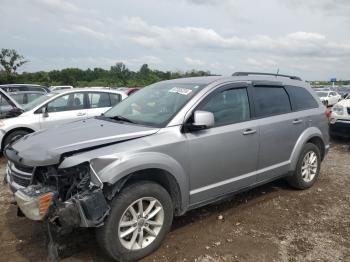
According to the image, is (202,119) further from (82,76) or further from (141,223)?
(82,76)

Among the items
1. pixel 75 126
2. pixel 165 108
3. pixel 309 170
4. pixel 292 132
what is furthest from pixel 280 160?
pixel 75 126

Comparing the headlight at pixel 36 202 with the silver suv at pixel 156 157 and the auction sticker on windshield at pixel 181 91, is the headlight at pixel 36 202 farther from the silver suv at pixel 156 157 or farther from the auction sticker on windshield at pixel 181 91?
the auction sticker on windshield at pixel 181 91

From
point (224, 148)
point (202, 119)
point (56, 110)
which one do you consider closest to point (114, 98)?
point (56, 110)

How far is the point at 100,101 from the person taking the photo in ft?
31.3

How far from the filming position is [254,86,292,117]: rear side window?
487 cm

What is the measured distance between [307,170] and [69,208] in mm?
4046

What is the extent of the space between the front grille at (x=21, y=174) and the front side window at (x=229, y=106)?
1.92 metres

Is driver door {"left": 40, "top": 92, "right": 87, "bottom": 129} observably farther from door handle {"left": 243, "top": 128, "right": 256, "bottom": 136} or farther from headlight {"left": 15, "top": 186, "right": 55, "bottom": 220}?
headlight {"left": 15, "top": 186, "right": 55, "bottom": 220}

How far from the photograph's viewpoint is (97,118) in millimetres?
4676

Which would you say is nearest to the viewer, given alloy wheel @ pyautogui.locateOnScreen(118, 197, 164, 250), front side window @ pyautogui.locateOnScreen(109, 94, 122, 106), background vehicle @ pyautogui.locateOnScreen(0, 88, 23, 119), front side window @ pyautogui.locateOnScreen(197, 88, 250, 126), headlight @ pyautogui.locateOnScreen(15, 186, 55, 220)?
headlight @ pyautogui.locateOnScreen(15, 186, 55, 220)

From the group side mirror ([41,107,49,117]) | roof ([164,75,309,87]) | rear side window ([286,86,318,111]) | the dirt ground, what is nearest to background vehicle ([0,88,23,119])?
side mirror ([41,107,49,117])

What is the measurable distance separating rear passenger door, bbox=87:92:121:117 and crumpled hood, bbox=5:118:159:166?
5117 millimetres

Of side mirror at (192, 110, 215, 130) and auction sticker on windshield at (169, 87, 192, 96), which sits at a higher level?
auction sticker on windshield at (169, 87, 192, 96)

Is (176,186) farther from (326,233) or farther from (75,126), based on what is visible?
(326,233)
